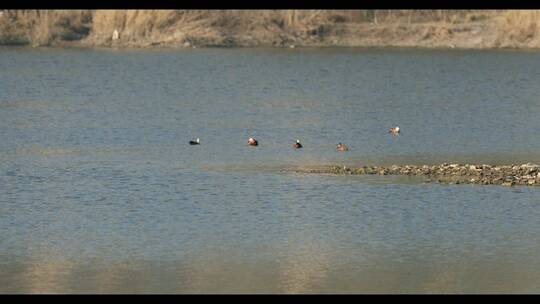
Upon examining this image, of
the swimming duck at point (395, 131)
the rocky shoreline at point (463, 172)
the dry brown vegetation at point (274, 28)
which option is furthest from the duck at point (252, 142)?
the dry brown vegetation at point (274, 28)

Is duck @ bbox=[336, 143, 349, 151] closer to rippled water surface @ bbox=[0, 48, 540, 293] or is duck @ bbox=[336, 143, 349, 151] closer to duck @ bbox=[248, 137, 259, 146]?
rippled water surface @ bbox=[0, 48, 540, 293]

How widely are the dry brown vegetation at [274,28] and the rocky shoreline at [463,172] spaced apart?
55438 millimetres

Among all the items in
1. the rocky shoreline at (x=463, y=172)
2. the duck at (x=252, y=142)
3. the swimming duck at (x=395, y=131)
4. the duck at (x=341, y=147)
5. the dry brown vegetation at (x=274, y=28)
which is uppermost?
the rocky shoreline at (x=463, y=172)

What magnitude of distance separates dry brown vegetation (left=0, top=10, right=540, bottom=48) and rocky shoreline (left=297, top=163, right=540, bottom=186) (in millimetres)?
55438

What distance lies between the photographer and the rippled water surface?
2273 cm

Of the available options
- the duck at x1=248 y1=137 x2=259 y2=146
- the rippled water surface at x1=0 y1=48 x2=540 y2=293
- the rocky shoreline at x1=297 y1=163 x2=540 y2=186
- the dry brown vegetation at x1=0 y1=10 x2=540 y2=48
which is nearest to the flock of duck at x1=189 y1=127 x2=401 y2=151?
the duck at x1=248 y1=137 x2=259 y2=146

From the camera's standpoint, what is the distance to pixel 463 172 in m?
32.8

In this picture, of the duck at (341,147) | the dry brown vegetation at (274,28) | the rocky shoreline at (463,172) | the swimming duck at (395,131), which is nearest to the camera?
the rocky shoreline at (463,172)

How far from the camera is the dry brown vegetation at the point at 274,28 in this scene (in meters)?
89.1

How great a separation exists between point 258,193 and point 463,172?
5.35m

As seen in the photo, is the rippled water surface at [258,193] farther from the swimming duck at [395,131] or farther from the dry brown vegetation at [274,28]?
the dry brown vegetation at [274,28]

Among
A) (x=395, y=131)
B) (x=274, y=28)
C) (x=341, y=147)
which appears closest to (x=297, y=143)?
(x=341, y=147)

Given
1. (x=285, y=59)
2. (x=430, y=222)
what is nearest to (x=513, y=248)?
(x=430, y=222)
